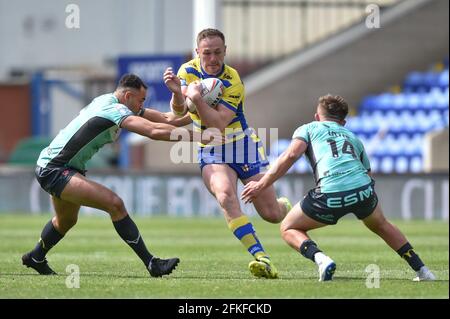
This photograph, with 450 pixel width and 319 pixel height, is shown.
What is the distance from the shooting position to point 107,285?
10031 millimetres

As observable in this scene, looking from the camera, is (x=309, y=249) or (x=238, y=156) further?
(x=238, y=156)

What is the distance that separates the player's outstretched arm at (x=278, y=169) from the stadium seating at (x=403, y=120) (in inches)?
645

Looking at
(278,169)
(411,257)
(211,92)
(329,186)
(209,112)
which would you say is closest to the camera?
(278,169)

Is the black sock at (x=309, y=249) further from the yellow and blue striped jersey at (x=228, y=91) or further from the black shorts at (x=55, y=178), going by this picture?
the black shorts at (x=55, y=178)

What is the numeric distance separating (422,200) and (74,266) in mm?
12114

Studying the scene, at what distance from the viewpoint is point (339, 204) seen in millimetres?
10156

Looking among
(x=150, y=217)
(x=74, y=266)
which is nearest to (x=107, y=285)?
(x=74, y=266)

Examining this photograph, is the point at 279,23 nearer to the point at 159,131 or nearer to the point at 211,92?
the point at 211,92

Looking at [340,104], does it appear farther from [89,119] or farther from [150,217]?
[150,217]

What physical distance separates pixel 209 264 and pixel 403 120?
16.5 m

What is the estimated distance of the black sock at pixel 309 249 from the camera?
400 inches

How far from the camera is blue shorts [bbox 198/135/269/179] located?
11180 mm

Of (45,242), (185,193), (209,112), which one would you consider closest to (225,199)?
(209,112)
